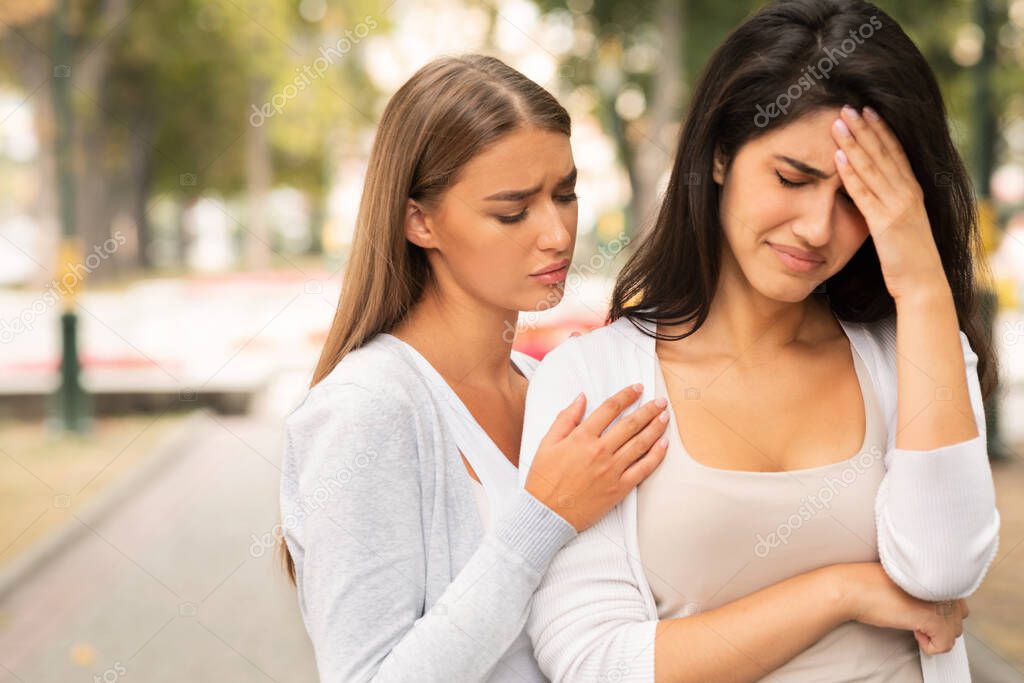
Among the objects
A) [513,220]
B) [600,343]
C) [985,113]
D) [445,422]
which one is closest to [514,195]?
[513,220]

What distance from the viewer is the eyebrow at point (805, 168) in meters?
1.90

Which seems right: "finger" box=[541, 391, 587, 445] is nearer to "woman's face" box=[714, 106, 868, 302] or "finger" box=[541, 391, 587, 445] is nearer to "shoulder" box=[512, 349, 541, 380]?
"woman's face" box=[714, 106, 868, 302]

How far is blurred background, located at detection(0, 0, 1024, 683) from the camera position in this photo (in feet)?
19.2

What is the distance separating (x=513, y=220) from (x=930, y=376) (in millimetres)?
Answer: 838

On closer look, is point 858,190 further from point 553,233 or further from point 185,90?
point 185,90

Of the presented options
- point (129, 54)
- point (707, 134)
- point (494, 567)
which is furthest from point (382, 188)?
point (129, 54)

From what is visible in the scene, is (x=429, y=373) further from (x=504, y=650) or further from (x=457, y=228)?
(x=504, y=650)

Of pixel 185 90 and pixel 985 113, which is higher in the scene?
pixel 985 113

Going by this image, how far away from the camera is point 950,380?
190 centimetres

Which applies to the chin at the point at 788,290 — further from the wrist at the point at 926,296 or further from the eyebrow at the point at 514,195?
the eyebrow at the point at 514,195

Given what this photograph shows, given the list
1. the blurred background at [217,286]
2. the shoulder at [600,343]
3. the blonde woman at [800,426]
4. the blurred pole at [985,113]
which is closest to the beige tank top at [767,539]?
the blonde woman at [800,426]

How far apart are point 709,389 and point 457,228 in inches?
24.1

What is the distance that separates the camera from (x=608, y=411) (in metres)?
2.01

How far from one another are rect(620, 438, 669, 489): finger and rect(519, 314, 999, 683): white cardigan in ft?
0.16
